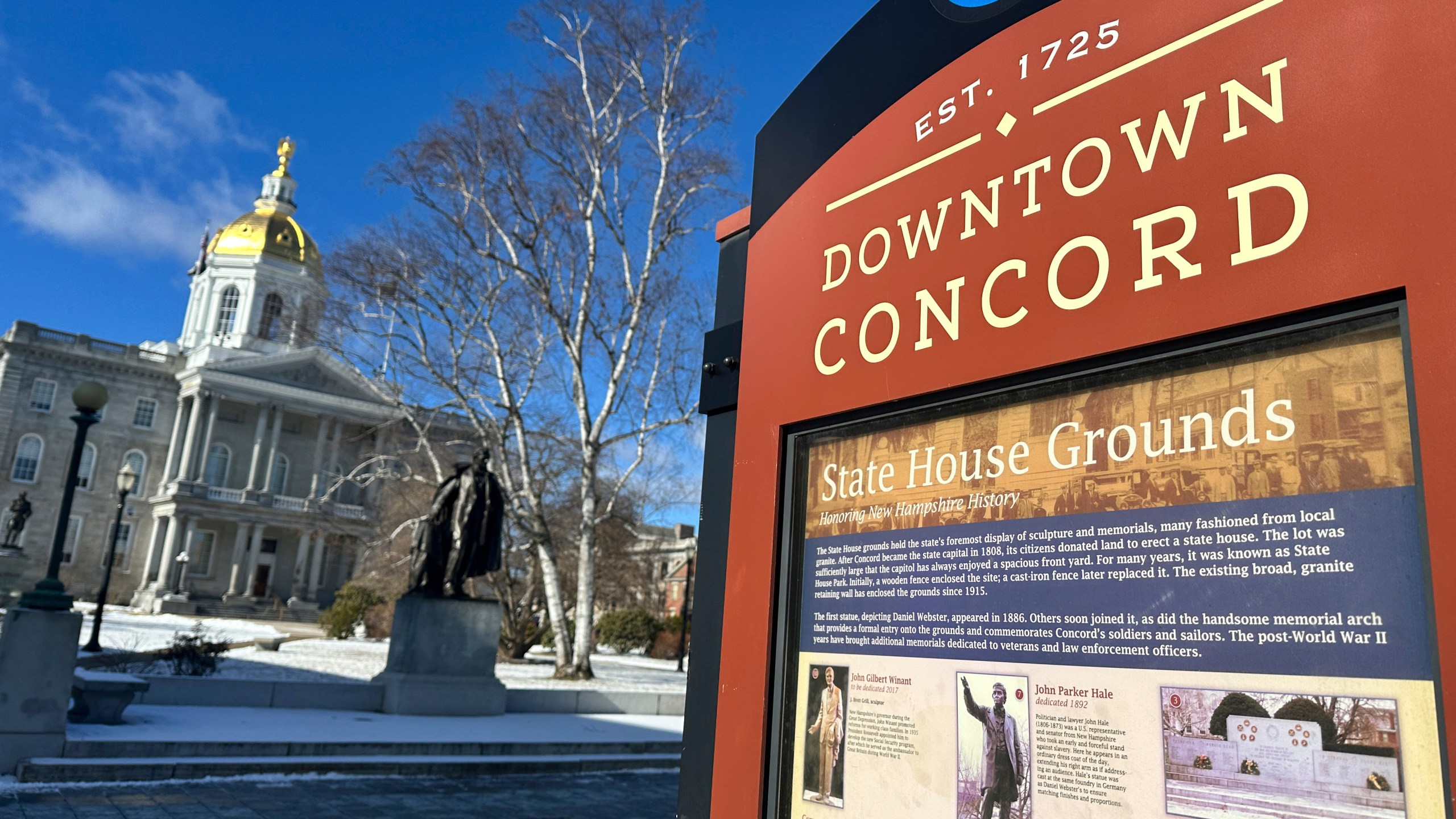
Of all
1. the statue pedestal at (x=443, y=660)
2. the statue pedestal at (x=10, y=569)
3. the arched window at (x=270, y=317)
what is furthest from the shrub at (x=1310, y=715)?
the arched window at (x=270, y=317)

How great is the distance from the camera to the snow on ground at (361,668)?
1567cm

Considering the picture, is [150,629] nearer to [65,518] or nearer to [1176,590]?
[65,518]

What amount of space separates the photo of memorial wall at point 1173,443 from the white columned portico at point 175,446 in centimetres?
5880

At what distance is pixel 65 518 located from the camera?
865 cm

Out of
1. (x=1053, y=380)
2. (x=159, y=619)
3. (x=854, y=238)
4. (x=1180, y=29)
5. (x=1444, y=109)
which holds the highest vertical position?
(x=1180, y=29)

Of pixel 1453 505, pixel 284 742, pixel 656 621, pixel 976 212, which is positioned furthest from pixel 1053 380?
pixel 656 621

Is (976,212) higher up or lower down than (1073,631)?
higher up

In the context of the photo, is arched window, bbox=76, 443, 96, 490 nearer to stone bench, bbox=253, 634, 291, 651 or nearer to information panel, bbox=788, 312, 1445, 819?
stone bench, bbox=253, 634, 291, 651

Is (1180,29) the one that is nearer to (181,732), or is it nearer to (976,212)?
(976,212)

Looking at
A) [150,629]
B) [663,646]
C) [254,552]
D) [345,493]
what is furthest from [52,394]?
[663,646]

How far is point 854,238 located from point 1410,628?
1856 mm

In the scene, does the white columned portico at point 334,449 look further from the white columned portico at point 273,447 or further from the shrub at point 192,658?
the shrub at point 192,658

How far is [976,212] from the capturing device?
2635mm

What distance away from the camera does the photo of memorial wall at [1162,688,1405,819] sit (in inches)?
66.0
